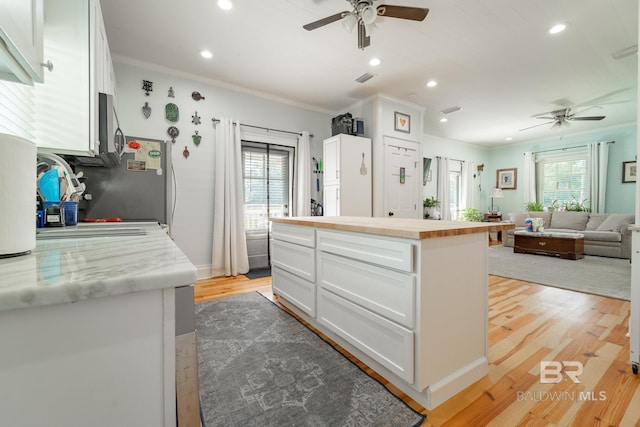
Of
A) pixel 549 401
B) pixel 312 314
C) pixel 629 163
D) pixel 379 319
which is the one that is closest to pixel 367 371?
pixel 379 319

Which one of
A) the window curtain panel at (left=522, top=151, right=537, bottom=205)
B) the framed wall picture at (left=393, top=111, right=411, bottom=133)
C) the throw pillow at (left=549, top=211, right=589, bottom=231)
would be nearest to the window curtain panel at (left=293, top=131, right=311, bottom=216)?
the framed wall picture at (left=393, top=111, right=411, bottom=133)

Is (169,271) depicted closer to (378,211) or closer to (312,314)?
(312,314)

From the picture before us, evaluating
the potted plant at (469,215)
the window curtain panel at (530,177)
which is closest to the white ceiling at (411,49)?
the window curtain panel at (530,177)

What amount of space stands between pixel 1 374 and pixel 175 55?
11.9 feet

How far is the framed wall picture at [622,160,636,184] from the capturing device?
5548 millimetres

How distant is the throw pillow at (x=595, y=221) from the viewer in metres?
5.22

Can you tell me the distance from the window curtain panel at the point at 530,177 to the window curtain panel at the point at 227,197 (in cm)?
733

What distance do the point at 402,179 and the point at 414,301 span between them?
354 centimetres

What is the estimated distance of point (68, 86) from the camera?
57.6 inches

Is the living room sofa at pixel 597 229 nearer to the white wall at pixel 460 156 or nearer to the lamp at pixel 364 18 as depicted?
the white wall at pixel 460 156

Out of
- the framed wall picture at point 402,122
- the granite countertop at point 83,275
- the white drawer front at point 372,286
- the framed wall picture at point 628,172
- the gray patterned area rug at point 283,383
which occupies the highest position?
the framed wall picture at point 402,122

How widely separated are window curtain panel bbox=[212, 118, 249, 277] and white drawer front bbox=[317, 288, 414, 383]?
2171 mm

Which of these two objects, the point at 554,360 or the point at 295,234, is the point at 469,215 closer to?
the point at 554,360

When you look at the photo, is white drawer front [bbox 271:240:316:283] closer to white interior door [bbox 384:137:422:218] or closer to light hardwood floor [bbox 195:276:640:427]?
light hardwood floor [bbox 195:276:640:427]
